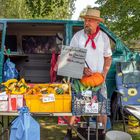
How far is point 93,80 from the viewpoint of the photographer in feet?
14.0

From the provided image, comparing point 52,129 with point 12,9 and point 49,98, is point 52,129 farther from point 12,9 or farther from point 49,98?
point 12,9

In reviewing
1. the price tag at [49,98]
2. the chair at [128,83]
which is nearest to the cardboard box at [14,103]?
the price tag at [49,98]

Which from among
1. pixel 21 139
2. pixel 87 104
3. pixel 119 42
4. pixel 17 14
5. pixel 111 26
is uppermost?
pixel 17 14

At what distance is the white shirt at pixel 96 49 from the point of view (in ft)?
15.2

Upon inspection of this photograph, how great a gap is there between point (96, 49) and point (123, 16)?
154 inches

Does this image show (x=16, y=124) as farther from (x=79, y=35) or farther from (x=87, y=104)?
(x=79, y=35)

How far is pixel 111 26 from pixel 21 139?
6.04 m

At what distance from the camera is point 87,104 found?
12.6ft

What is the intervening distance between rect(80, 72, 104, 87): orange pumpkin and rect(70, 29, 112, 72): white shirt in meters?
0.33

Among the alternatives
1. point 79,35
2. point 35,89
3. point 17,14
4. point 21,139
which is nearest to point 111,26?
point 79,35

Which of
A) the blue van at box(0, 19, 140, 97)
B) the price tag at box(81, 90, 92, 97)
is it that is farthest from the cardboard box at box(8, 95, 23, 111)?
the blue van at box(0, 19, 140, 97)

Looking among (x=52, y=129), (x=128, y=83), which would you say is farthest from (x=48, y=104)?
(x=128, y=83)

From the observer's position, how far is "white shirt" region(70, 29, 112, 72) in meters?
4.63

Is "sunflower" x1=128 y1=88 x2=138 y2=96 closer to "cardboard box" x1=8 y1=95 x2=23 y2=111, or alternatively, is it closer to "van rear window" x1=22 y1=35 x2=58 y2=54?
"van rear window" x1=22 y1=35 x2=58 y2=54
